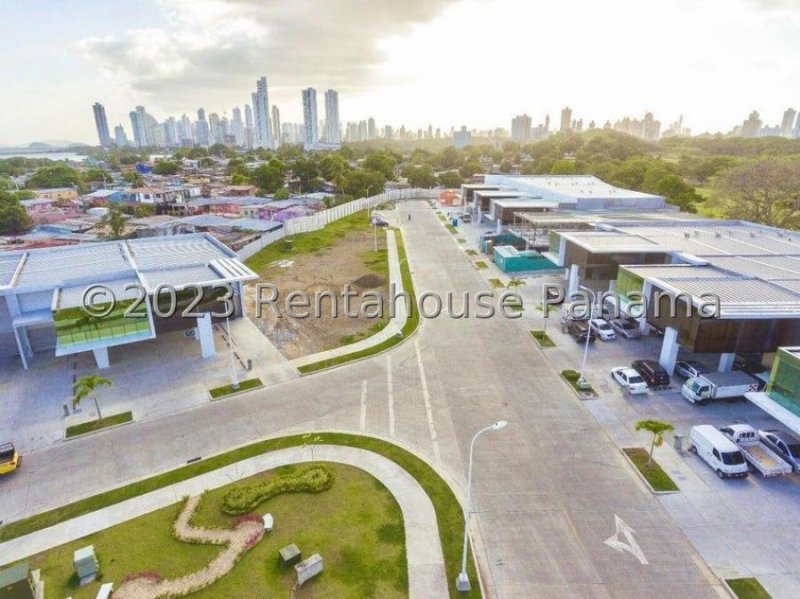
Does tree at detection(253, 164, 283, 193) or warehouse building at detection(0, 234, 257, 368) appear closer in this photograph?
warehouse building at detection(0, 234, 257, 368)

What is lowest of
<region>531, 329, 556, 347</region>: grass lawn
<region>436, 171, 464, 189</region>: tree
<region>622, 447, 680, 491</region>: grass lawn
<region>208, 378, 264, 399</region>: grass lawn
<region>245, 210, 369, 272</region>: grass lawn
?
<region>622, 447, 680, 491</region>: grass lawn

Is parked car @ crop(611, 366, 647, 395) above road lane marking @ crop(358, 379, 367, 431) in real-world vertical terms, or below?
above

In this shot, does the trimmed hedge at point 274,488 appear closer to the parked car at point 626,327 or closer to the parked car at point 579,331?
the parked car at point 579,331

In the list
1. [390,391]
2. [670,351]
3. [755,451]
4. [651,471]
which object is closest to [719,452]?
[755,451]

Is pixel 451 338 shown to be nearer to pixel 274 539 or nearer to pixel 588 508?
pixel 588 508

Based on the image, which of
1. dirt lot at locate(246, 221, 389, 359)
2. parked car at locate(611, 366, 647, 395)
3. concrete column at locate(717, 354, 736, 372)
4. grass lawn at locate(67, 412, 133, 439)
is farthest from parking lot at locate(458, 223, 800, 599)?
grass lawn at locate(67, 412, 133, 439)

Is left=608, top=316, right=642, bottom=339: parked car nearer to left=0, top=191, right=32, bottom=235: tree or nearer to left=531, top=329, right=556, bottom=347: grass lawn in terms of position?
left=531, top=329, right=556, bottom=347: grass lawn

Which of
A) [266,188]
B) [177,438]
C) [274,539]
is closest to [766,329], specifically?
[274,539]

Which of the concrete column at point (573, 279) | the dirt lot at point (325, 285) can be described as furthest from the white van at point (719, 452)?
the dirt lot at point (325, 285)
